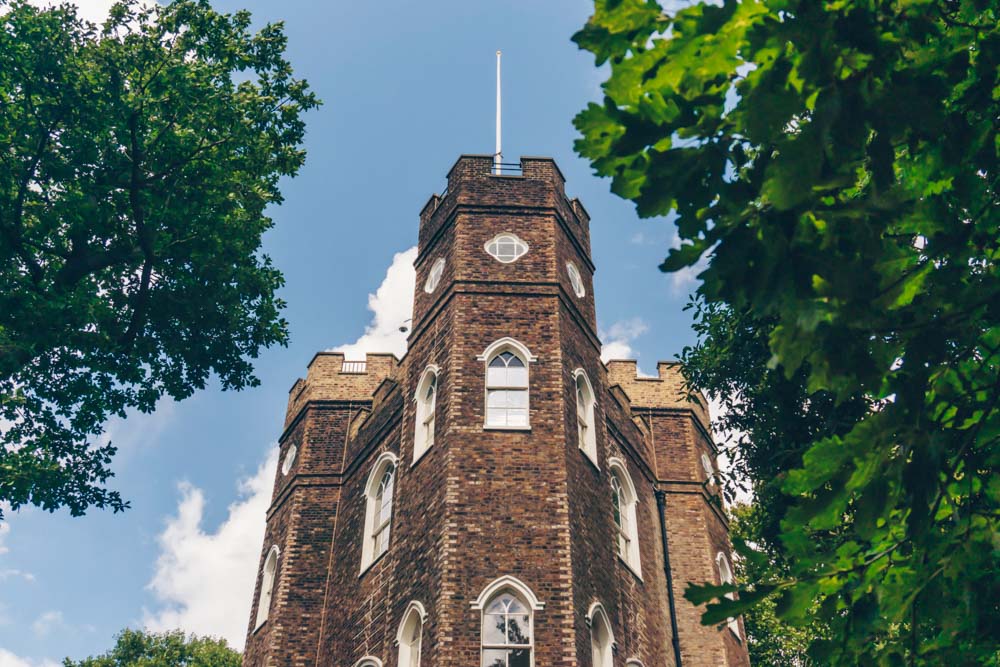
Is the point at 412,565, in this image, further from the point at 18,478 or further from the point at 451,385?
the point at 18,478

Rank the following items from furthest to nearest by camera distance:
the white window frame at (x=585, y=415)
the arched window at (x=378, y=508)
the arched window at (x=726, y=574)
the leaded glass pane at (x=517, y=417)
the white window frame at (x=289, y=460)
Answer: the white window frame at (x=289, y=460)
the arched window at (x=726, y=574)
the arched window at (x=378, y=508)
the white window frame at (x=585, y=415)
the leaded glass pane at (x=517, y=417)

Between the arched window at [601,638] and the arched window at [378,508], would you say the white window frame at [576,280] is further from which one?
the arched window at [601,638]

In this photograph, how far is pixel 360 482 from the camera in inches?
753

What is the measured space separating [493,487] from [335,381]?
8905 millimetres

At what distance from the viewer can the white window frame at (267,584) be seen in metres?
19.2

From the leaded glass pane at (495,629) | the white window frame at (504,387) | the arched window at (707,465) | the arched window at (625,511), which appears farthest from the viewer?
the arched window at (707,465)

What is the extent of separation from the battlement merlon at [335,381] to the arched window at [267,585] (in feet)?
12.4

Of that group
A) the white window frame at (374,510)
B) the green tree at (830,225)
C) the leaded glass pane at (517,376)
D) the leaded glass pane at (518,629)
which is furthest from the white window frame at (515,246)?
the green tree at (830,225)

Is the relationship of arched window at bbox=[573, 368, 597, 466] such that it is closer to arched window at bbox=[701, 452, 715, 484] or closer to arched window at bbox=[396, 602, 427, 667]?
arched window at bbox=[396, 602, 427, 667]

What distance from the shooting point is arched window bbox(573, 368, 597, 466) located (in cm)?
1644

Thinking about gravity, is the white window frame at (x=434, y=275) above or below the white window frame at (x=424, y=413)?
above

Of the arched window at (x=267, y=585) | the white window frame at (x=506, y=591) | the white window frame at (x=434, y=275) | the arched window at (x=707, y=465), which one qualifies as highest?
the white window frame at (x=434, y=275)

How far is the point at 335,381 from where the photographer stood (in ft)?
72.8

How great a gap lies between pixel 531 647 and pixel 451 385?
4913 millimetres
